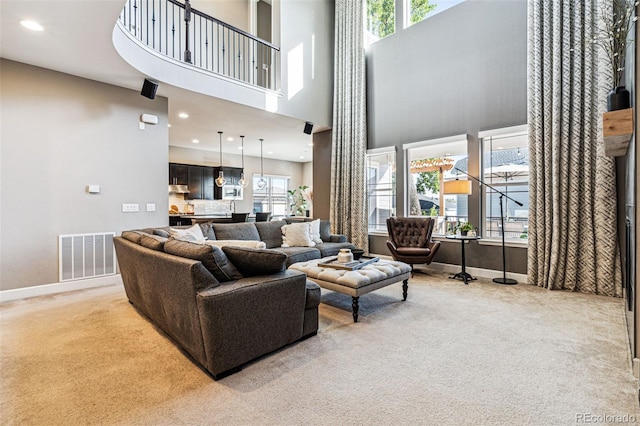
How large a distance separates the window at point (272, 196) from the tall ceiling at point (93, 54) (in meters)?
4.00

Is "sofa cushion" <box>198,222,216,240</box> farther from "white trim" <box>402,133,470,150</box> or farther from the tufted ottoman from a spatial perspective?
"white trim" <box>402,133,470,150</box>

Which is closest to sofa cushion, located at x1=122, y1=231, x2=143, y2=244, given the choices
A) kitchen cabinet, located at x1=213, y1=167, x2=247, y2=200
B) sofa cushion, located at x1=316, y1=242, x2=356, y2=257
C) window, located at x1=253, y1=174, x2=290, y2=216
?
sofa cushion, located at x1=316, y1=242, x2=356, y2=257

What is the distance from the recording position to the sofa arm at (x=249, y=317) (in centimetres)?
197

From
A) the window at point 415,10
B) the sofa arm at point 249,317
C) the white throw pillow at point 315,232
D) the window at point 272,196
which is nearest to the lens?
the sofa arm at point 249,317

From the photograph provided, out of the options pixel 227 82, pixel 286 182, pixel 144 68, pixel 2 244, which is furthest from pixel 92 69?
pixel 286 182

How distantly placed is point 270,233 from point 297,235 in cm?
46

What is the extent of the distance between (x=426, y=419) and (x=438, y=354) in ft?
2.57

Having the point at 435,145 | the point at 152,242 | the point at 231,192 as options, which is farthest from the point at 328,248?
the point at 231,192

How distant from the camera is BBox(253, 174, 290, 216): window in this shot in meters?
10.9

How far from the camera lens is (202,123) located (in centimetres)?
658

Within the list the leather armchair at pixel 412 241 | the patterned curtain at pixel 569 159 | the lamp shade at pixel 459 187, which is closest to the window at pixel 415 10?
the patterned curtain at pixel 569 159

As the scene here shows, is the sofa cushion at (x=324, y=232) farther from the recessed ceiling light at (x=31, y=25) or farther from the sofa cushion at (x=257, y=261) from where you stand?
the recessed ceiling light at (x=31, y=25)

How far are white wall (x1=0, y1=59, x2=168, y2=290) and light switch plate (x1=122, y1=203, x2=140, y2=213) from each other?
2.8 inches

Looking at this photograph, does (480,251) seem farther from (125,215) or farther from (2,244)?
(2,244)
